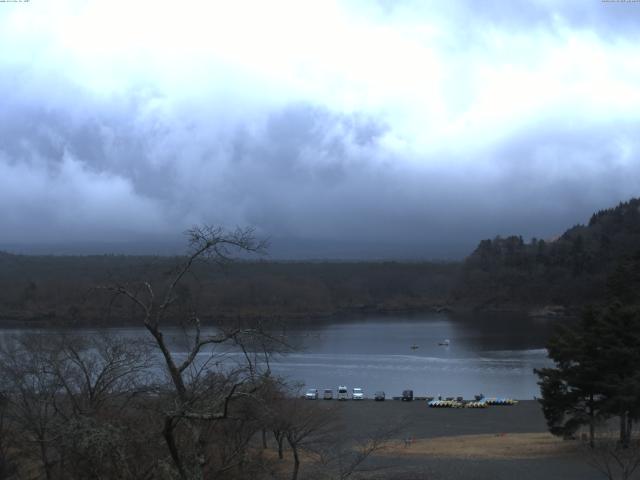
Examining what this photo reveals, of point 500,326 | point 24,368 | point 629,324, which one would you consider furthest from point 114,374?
point 500,326

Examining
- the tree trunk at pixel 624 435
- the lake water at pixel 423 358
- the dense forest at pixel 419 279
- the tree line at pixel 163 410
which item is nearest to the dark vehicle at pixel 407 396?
the lake water at pixel 423 358

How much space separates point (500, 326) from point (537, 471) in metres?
77.9

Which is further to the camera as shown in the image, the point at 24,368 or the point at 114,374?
the point at 24,368

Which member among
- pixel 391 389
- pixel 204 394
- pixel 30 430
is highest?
pixel 204 394

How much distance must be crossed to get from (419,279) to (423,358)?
93.5 metres

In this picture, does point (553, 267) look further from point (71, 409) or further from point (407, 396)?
point (71, 409)

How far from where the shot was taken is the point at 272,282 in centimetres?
12769

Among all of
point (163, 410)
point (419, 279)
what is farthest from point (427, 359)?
point (419, 279)

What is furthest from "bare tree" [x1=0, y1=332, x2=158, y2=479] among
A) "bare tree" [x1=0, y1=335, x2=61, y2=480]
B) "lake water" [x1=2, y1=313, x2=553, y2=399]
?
"lake water" [x1=2, y1=313, x2=553, y2=399]

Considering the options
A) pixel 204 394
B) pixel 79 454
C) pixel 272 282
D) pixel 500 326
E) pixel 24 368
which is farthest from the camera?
pixel 272 282

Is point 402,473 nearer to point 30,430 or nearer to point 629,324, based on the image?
point 629,324

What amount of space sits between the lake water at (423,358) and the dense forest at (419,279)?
58.8 ft

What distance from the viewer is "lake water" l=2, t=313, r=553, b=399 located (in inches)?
1907

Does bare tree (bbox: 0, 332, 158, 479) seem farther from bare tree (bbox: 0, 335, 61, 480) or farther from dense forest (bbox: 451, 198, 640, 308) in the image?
dense forest (bbox: 451, 198, 640, 308)
